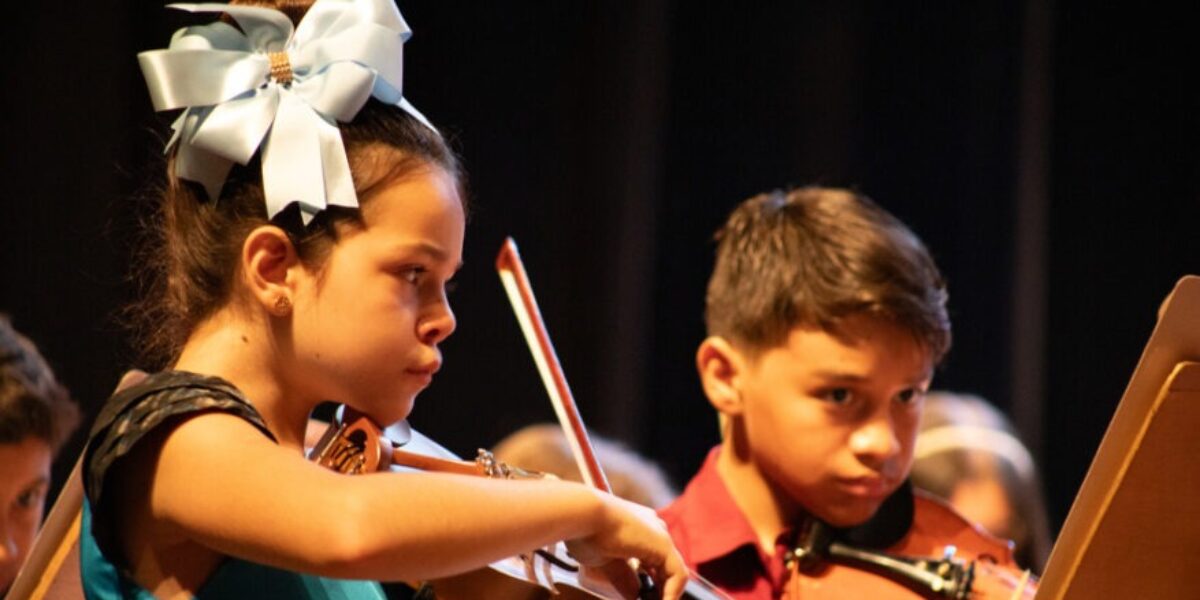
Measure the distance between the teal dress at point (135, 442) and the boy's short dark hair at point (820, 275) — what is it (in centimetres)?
69

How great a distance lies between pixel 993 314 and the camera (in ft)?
9.89

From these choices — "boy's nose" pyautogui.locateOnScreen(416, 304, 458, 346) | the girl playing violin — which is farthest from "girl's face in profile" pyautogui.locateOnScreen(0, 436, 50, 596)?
"boy's nose" pyautogui.locateOnScreen(416, 304, 458, 346)

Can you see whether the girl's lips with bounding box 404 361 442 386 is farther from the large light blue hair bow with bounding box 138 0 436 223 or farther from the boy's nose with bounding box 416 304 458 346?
the large light blue hair bow with bounding box 138 0 436 223

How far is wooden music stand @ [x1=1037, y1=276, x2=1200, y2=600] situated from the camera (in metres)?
1.13

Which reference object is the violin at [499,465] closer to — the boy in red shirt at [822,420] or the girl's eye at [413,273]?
the girl's eye at [413,273]

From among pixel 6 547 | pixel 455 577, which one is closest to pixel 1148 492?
pixel 455 577

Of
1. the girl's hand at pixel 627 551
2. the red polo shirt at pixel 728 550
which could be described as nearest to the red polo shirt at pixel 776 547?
the red polo shirt at pixel 728 550

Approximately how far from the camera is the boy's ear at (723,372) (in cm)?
170

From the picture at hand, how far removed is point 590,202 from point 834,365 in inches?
50.5

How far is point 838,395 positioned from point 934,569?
196 mm

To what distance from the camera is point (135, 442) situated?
105 cm

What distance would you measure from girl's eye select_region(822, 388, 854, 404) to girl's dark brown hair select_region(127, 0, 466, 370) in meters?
0.55

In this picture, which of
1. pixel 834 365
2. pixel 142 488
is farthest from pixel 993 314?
pixel 142 488

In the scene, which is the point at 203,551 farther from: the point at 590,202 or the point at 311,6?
the point at 590,202
